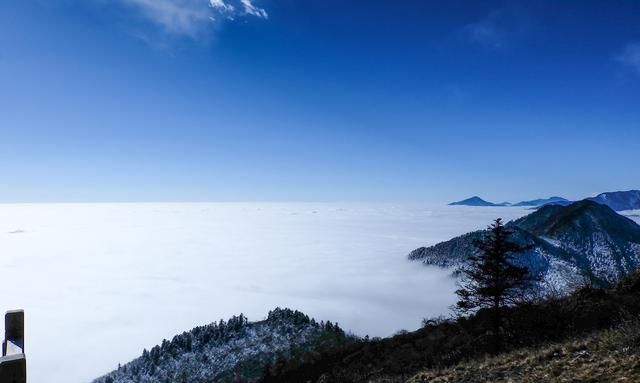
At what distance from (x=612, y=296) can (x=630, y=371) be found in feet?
73.6

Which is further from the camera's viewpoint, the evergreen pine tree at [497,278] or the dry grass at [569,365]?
the evergreen pine tree at [497,278]

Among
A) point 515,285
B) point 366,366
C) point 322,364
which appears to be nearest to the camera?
point 515,285

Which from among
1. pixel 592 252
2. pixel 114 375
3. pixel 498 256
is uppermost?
pixel 498 256

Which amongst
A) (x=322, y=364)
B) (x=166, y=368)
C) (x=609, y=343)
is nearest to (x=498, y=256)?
(x=609, y=343)

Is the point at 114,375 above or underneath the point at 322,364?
underneath

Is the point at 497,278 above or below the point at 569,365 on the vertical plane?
above

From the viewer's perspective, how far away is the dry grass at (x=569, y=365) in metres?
10.4

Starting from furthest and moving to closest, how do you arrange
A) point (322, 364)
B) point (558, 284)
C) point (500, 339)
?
point (558, 284), point (322, 364), point (500, 339)

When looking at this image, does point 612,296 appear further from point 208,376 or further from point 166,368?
point 166,368

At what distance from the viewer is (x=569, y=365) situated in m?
12.1

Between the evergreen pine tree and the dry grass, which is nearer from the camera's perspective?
the dry grass

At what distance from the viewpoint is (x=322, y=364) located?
47.4m

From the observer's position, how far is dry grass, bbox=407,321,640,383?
1042 centimetres

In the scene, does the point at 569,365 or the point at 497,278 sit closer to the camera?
the point at 569,365
